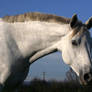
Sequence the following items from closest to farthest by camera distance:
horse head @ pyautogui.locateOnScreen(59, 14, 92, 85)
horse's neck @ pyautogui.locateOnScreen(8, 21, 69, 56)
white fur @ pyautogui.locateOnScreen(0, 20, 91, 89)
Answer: horse head @ pyautogui.locateOnScreen(59, 14, 92, 85), white fur @ pyautogui.locateOnScreen(0, 20, 91, 89), horse's neck @ pyautogui.locateOnScreen(8, 21, 69, 56)

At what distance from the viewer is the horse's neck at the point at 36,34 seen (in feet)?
17.1

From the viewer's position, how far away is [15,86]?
5.22 metres

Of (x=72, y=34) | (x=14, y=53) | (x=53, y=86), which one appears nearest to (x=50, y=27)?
(x=72, y=34)

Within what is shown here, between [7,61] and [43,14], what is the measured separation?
53.6 inches

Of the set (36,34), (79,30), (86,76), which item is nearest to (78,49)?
(79,30)

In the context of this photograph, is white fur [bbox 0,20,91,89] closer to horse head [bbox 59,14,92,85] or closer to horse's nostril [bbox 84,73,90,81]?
horse head [bbox 59,14,92,85]

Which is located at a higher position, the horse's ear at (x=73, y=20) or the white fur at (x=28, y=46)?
the horse's ear at (x=73, y=20)

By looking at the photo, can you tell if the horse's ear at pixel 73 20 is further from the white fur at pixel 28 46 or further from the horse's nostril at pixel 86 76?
the horse's nostril at pixel 86 76

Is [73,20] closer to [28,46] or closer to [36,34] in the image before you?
[36,34]

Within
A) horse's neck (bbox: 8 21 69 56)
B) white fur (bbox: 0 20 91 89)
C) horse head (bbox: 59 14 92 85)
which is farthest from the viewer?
horse's neck (bbox: 8 21 69 56)

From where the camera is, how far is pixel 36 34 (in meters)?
5.32

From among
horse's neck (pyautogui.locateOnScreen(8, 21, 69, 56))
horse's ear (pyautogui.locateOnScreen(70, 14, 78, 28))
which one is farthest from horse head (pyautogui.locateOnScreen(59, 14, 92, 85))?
horse's neck (pyautogui.locateOnScreen(8, 21, 69, 56))

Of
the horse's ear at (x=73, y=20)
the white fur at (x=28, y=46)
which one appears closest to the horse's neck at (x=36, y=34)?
the white fur at (x=28, y=46)

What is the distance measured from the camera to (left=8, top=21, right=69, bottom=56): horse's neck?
17.1ft
